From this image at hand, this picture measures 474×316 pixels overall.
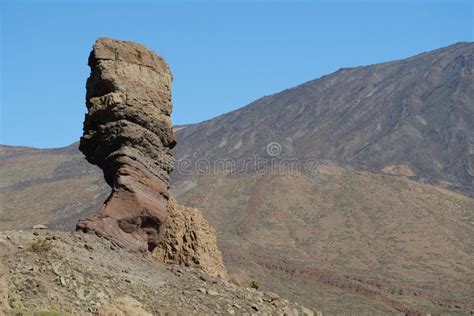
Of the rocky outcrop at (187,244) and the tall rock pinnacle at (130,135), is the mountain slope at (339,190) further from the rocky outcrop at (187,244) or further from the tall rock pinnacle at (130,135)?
the tall rock pinnacle at (130,135)

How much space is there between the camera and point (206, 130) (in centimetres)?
16338

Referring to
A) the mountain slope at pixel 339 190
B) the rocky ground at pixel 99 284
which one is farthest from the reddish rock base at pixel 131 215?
the mountain slope at pixel 339 190

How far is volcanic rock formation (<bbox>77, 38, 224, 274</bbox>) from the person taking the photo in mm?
15688

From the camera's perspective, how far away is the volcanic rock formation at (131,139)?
15688 millimetres

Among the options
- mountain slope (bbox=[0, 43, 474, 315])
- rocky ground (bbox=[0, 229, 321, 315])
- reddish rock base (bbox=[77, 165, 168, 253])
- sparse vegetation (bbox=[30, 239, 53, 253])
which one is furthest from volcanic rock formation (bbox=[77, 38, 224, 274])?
mountain slope (bbox=[0, 43, 474, 315])

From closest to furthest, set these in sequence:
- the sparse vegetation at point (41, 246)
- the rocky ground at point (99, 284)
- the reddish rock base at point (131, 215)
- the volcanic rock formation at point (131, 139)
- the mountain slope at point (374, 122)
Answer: the rocky ground at point (99, 284) < the sparse vegetation at point (41, 246) < the reddish rock base at point (131, 215) < the volcanic rock formation at point (131, 139) < the mountain slope at point (374, 122)

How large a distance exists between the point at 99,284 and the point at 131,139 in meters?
3.68

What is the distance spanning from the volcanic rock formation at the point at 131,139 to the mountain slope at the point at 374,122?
86.9m

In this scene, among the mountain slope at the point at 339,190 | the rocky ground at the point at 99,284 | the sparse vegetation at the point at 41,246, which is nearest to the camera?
the rocky ground at the point at 99,284

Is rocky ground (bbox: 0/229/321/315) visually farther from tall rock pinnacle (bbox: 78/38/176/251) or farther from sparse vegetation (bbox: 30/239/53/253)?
tall rock pinnacle (bbox: 78/38/176/251)

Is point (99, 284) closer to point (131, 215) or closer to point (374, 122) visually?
point (131, 215)

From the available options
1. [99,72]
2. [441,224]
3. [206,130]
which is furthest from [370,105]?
[99,72]

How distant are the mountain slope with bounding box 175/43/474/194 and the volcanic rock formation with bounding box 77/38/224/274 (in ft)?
285

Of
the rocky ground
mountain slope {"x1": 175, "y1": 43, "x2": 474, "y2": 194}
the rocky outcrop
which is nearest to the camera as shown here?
the rocky ground
